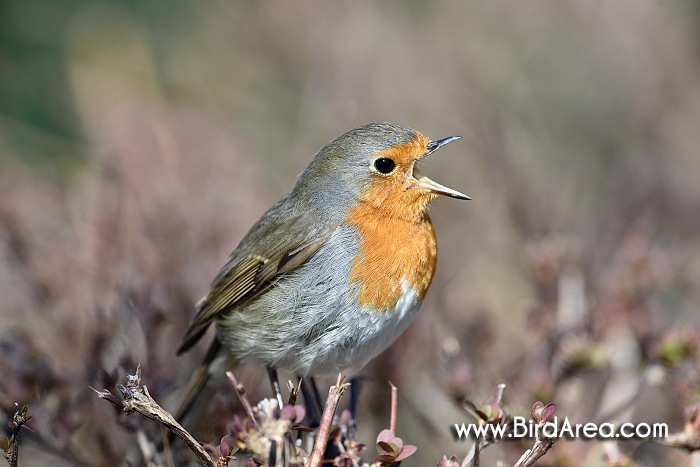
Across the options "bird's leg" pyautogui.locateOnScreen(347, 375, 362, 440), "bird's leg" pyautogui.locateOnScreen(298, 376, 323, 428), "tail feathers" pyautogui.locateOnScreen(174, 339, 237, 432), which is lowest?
"tail feathers" pyautogui.locateOnScreen(174, 339, 237, 432)

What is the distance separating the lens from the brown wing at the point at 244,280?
114 inches

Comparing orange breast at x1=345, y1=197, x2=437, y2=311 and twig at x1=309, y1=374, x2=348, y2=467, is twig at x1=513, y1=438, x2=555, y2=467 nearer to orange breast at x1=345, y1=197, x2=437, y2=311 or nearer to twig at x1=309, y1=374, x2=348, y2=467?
twig at x1=309, y1=374, x2=348, y2=467

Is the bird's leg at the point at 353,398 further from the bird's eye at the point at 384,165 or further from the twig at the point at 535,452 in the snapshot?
the bird's eye at the point at 384,165

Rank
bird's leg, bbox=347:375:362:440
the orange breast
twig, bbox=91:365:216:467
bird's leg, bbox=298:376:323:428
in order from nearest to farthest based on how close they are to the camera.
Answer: twig, bbox=91:365:216:467 < bird's leg, bbox=347:375:362:440 < the orange breast < bird's leg, bbox=298:376:323:428

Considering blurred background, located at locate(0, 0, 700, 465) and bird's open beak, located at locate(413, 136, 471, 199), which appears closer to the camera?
bird's open beak, located at locate(413, 136, 471, 199)

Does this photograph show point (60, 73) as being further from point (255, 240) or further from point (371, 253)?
point (371, 253)

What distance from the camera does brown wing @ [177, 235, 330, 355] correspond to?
9.51ft

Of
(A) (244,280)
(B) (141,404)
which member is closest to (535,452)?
(B) (141,404)

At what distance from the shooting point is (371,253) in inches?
108

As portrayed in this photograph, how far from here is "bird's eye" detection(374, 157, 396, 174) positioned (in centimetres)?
289

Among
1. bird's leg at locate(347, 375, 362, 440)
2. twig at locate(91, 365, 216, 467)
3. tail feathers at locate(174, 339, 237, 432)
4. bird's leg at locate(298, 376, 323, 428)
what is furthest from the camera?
tail feathers at locate(174, 339, 237, 432)

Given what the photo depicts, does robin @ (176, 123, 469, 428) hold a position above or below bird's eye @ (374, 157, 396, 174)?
below

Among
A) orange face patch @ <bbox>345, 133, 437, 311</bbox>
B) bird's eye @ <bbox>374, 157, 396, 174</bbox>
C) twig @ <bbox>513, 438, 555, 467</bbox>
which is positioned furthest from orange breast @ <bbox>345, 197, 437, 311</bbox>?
twig @ <bbox>513, 438, 555, 467</bbox>

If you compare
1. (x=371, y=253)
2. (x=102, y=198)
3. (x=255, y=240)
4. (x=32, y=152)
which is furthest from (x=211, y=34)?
(x=371, y=253)
